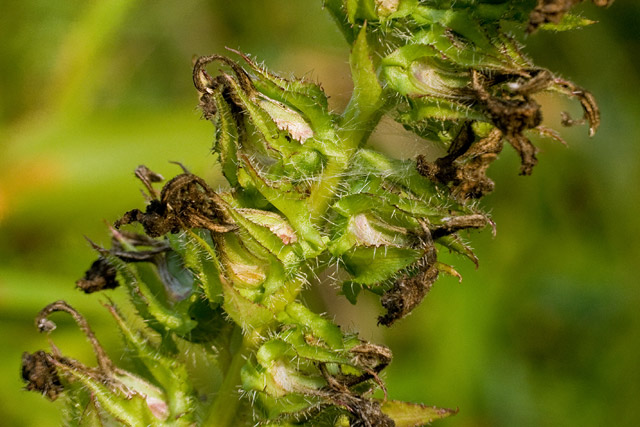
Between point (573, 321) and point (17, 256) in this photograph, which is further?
point (573, 321)

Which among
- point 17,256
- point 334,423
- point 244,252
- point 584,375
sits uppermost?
point 17,256

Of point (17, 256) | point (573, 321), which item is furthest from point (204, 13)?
point (573, 321)

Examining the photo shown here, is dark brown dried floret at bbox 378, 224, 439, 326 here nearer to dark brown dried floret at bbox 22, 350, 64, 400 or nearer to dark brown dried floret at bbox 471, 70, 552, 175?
dark brown dried floret at bbox 471, 70, 552, 175

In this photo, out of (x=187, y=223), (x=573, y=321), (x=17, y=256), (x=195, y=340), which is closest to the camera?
(x=187, y=223)

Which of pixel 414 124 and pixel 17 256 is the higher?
pixel 17 256

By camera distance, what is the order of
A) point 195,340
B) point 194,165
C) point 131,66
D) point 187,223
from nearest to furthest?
point 187,223 < point 195,340 < point 194,165 < point 131,66

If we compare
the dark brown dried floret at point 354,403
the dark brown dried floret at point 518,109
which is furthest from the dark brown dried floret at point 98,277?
the dark brown dried floret at point 518,109

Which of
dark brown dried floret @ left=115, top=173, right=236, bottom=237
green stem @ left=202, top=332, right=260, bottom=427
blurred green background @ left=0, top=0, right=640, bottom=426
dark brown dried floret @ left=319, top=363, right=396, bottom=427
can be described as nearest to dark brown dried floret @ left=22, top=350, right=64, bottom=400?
green stem @ left=202, top=332, right=260, bottom=427

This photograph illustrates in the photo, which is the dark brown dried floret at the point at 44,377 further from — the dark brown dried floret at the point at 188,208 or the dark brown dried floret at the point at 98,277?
the dark brown dried floret at the point at 188,208

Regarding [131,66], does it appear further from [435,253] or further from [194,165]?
[435,253]
